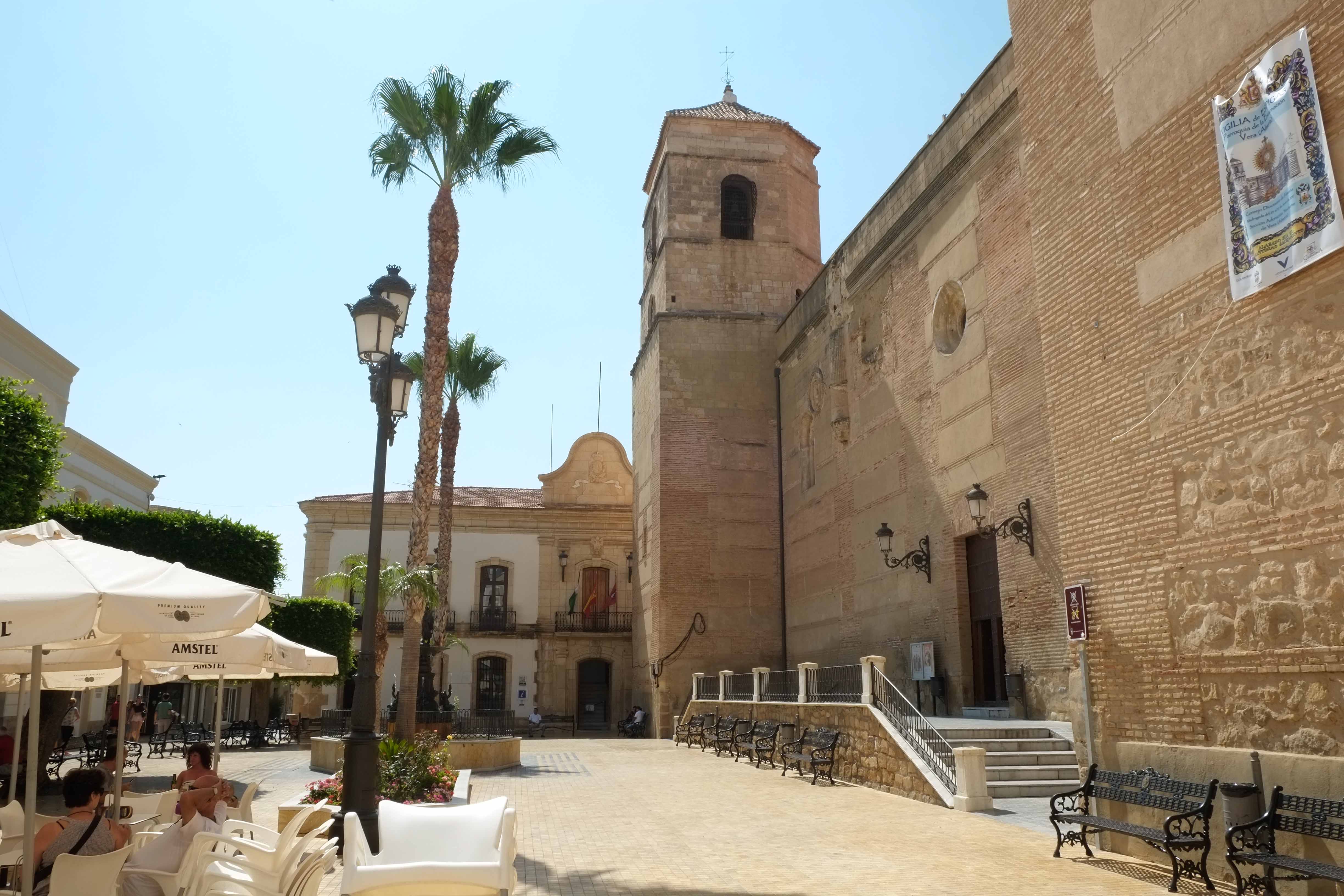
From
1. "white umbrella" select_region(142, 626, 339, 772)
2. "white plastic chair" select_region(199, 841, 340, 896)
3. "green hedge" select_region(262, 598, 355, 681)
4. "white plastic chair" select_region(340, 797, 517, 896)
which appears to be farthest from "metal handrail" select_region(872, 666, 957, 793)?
"green hedge" select_region(262, 598, 355, 681)

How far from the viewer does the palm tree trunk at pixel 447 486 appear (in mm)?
23328

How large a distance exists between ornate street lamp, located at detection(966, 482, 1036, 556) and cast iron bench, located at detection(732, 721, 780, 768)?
5107 mm

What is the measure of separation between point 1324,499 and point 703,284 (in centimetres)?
2354

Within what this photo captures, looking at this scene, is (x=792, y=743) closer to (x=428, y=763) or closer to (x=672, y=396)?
(x=428, y=763)

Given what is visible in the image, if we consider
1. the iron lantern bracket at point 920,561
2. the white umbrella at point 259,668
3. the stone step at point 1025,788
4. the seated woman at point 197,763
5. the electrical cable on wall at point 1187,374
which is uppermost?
the electrical cable on wall at point 1187,374

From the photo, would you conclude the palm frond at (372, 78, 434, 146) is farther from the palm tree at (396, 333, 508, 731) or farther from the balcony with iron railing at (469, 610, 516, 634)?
the balcony with iron railing at (469, 610, 516, 634)

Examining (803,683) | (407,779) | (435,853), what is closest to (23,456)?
(407,779)

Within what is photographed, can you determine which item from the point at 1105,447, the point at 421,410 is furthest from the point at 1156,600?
the point at 421,410

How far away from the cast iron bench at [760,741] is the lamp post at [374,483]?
10.1 meters

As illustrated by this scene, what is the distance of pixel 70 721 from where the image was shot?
84.4 ft

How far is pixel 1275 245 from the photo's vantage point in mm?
7145

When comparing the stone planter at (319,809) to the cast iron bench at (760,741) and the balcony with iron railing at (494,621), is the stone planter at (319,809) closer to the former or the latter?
the cast iron bench at (760,741)

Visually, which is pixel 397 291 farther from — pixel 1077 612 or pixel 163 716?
pixel 163 716

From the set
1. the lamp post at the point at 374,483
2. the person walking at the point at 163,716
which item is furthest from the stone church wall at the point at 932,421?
the person walking at the point at 163,716
